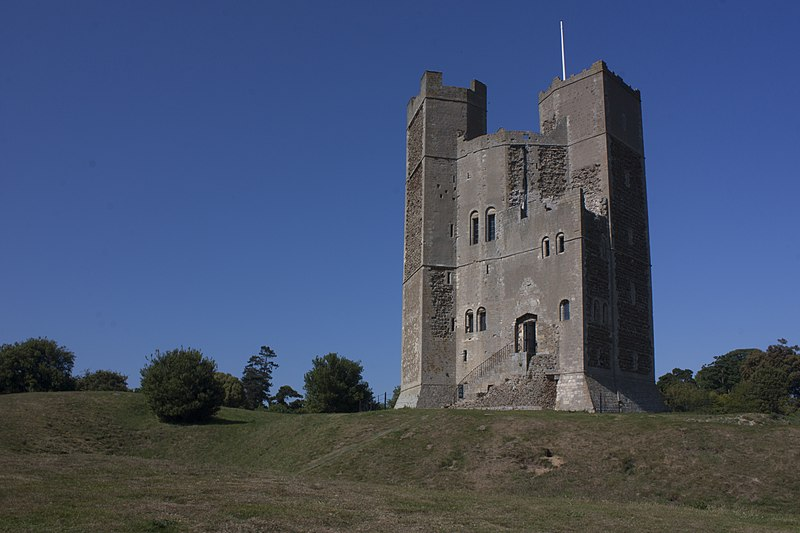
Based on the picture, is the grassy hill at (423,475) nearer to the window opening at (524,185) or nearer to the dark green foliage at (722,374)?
the window opening at (524,185)

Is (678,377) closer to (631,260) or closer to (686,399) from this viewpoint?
(686,399)

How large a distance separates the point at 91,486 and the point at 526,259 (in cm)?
2690

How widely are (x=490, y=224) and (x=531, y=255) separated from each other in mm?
4535

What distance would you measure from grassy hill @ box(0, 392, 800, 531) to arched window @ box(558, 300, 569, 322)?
6.50m

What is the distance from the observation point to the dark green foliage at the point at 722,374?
79.9 meters

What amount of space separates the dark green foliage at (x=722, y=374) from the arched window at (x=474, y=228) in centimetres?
4497

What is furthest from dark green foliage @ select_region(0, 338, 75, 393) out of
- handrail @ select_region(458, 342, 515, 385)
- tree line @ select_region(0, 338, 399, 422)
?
handrail @ select_region(458, 342, 515, 385)

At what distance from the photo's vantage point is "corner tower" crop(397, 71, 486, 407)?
146 ft

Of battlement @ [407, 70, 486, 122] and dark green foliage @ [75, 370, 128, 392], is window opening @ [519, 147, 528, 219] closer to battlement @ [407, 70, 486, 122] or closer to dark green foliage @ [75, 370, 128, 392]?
battlement @ [407, 70, 486, 122]

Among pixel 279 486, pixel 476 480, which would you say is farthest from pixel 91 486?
pixel 476 480

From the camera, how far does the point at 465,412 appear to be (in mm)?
34250

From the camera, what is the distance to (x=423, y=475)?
26062 mm

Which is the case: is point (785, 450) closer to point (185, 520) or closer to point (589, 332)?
point (589, 332)

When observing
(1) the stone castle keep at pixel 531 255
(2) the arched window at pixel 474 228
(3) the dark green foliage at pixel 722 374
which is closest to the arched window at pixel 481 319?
(1) the stone castle keep at pixel 531 255
